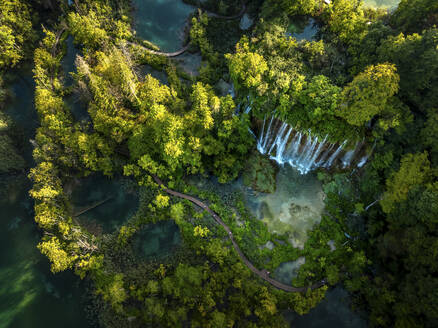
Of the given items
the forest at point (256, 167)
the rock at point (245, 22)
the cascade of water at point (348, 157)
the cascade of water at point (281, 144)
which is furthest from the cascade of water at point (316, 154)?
the rock at point (245, 22)

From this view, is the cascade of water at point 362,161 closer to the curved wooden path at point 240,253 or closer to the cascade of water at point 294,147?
the cascade of water at point 294,147

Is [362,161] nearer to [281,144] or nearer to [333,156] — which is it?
[333,156]

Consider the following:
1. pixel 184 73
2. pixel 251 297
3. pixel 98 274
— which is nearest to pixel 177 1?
pixel 184 73

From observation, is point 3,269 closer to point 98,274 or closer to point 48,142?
point 98,274

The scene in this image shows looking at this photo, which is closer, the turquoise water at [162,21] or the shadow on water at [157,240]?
the shadow on water at [157,240]

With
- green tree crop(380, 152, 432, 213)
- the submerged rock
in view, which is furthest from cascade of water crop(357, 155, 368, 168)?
the submerged rock
